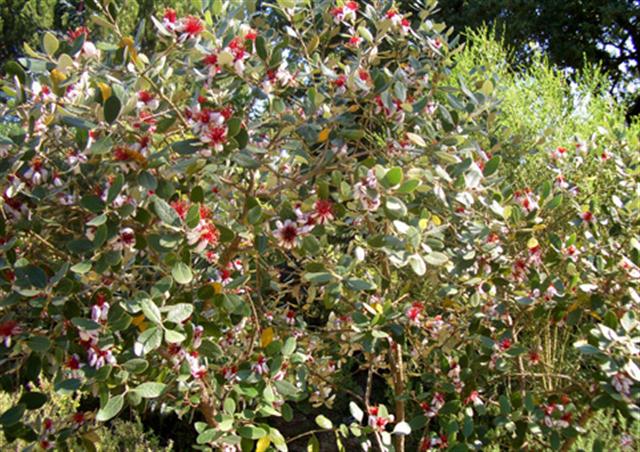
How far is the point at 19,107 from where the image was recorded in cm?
150

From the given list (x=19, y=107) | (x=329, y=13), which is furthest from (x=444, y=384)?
(x=19, y=107)

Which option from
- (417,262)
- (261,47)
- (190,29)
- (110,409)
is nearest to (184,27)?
(190,29)

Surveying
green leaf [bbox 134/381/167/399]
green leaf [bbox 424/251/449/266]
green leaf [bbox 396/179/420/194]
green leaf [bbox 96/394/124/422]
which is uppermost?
green leaf [bbox 396/179/420/194]

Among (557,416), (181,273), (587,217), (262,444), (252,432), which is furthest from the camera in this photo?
(587,217)

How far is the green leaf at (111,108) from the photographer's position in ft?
4.45

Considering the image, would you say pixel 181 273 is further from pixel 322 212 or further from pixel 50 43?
pixel 50 43

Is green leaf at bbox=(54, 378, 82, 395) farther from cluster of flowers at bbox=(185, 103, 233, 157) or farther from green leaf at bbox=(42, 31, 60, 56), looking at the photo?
green leaf at bbox=(42, 31, 60, 56)

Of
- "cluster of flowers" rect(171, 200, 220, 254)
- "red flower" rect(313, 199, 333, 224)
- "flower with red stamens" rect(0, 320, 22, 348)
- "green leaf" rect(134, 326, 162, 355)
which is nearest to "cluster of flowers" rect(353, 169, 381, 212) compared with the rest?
"red flower" rect(313, 199, 333, 224)

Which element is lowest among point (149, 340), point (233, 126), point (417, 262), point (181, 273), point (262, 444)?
point (262, 444)

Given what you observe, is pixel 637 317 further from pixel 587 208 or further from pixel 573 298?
pixel 587 208

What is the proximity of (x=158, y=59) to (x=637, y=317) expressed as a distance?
168 centimetres

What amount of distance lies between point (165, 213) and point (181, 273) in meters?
0.15

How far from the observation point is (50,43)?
5.11 ft

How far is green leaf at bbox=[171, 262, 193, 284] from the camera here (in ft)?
4.76
